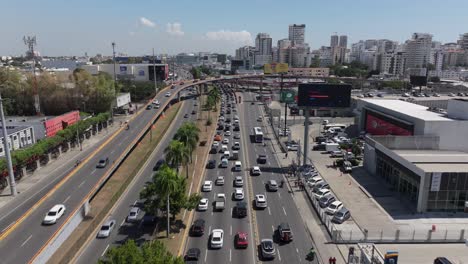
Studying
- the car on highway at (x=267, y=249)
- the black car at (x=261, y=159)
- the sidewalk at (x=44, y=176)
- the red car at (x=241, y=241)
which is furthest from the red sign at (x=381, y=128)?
the sidewalk at (x=44, y=176)

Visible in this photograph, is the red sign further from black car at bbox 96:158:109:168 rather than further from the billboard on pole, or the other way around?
the billboard on pole

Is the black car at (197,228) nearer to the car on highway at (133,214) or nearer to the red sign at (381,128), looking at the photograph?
the car on highway at (133,214)

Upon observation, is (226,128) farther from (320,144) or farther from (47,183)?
(47,183)

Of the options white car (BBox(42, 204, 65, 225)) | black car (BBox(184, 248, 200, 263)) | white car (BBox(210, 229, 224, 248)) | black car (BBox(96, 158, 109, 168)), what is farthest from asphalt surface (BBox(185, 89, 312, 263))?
black car (BBox(96, 158, 109, 168))

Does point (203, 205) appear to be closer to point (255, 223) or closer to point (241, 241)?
point (255, 223)

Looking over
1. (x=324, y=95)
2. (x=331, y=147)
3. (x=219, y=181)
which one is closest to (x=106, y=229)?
(x=219, y=181)

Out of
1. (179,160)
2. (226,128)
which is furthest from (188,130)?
(226,128)
